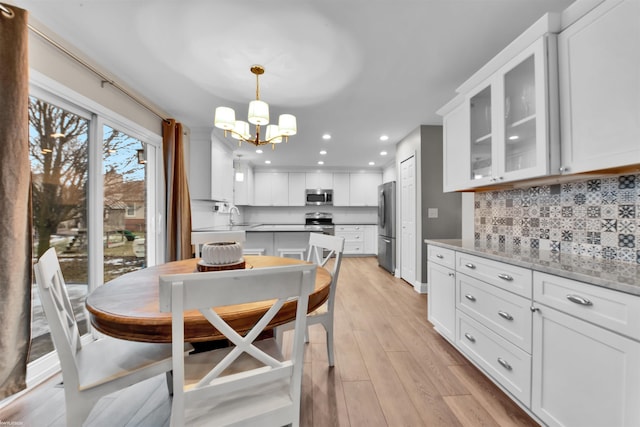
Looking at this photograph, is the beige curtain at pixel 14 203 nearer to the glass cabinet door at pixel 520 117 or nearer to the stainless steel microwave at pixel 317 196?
the glass cabinet door at pixel 520 117

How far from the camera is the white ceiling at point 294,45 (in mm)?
1507

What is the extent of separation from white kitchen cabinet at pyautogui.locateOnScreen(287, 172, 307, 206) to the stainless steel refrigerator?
89.2 inches

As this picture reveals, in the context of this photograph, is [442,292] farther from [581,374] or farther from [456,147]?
[456,147]

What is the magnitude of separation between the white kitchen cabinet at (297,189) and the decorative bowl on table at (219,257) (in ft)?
16.8

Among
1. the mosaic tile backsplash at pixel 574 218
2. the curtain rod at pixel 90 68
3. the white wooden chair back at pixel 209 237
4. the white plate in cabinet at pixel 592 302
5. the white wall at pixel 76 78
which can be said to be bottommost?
the white plate in cabinet at pixel 592 302

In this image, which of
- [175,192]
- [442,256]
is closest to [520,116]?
[442,256]

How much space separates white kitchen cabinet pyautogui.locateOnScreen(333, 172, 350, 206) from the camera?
6539mm

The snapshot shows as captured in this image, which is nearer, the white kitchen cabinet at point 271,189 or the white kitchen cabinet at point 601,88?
the white kitchen cabinet at point 601,88

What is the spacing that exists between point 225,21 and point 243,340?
6.09 feet

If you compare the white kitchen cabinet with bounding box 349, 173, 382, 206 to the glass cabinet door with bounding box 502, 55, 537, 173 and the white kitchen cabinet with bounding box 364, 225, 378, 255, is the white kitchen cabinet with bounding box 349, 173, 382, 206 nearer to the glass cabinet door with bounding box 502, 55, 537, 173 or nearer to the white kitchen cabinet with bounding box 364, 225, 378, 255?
the white kitchen cabinet with bounding box 364, 225, 378, 255

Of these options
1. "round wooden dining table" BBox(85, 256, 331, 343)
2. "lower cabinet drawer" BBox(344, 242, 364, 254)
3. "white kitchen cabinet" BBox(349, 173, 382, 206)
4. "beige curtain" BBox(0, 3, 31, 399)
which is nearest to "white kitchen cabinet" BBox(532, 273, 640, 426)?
"round wooden dining table" BBox(85, 256, 331, 343)

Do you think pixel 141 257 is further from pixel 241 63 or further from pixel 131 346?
pixel 241 63

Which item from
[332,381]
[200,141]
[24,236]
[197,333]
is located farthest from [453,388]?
[200,141]

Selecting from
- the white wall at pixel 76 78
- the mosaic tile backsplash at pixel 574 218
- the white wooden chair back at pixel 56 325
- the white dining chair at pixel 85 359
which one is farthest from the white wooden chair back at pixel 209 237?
the mosaic tile backsplash at pixel 574 218
